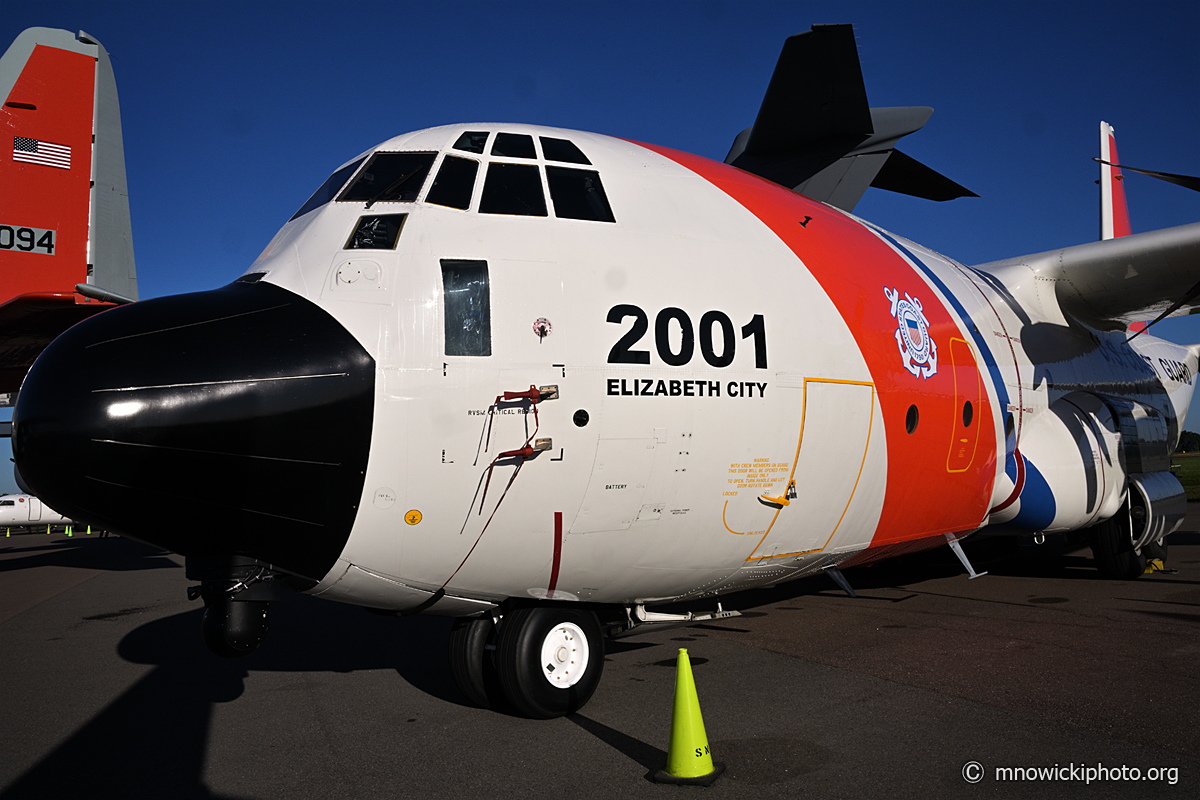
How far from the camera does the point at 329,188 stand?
5.30m

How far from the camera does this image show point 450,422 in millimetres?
4312

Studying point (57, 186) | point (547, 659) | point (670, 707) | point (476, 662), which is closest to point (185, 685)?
point (476, 662)

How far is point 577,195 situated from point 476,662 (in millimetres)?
3280

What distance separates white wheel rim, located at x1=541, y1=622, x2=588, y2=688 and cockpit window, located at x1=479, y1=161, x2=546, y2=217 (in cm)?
272

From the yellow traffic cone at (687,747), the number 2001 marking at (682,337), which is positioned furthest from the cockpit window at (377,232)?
the yellow traffic cone at (687,747)

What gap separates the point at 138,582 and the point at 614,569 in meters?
15.4

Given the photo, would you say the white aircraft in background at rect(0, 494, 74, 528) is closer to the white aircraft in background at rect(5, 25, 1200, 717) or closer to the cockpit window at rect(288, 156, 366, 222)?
the cockpit window at rect(288, 156, 366, 222)

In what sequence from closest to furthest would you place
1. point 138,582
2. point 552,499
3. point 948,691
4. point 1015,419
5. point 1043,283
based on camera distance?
1. point 552,499
2. point 948,691
3. point 1015,419
4. point 1043,283
5. point 138,582

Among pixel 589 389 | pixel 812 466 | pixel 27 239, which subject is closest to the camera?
pixel 589 389

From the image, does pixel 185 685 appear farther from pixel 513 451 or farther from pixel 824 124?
pixel 824 124

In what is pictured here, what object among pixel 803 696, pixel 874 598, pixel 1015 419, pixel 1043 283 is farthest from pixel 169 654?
pixel 1043 283

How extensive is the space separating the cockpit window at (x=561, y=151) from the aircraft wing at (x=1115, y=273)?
6840mm

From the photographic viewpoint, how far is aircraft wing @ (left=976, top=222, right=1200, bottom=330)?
925cm

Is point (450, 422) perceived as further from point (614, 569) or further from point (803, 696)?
point (803, 696)
